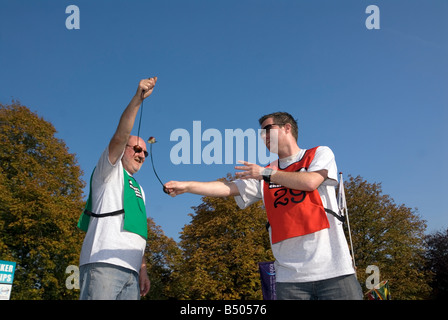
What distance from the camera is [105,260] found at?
13.1 feet

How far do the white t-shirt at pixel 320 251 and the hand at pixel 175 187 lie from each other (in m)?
1.16

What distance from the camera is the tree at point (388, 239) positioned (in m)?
32.2

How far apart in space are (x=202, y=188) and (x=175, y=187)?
13.3 inches

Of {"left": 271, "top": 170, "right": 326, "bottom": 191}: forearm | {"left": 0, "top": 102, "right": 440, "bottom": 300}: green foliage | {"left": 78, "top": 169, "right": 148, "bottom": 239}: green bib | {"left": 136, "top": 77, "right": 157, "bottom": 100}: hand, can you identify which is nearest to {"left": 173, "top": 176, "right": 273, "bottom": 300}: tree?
{"left": 0, "top": 102, "right": 440, "bottom": 300}: green foliage

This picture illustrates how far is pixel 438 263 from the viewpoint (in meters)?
39.1

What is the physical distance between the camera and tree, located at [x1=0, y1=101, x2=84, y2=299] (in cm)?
2644

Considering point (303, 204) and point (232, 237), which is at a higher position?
point (232, 237)

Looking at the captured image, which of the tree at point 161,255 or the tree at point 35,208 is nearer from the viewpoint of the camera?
the tree at point 35,208

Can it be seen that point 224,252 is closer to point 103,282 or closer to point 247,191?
point 247,191

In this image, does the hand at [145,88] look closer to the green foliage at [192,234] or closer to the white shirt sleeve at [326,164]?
the white shirt sleeve at [326,164]

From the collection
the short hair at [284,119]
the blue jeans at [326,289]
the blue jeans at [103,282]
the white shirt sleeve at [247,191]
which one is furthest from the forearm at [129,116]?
the blue jeans at [326,289]
